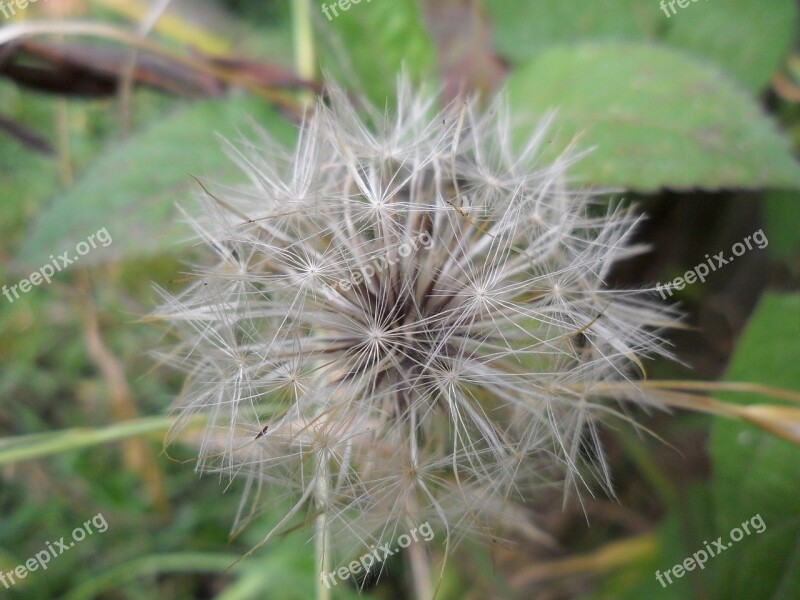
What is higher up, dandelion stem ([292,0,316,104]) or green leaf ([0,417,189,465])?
dandelion stem ([292,0,316,104])

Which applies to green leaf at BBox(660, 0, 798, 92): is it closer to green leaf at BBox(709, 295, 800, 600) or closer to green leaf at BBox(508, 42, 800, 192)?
green leaf at BBox(508, 42, 800, 192)

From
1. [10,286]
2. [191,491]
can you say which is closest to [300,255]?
[191,491]

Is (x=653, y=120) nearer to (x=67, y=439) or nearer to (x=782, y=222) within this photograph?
(x=782, y=222)

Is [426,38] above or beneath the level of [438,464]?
above

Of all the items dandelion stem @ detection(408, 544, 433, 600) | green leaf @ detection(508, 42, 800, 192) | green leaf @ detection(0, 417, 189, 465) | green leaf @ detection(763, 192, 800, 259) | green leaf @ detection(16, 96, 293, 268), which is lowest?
dandelion stem @ detection(408, 544, 433, 600)

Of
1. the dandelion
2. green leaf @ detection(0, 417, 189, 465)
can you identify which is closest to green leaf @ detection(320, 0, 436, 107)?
the dandelion

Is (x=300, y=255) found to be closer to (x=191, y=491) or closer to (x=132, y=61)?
(x=132, y=61)
